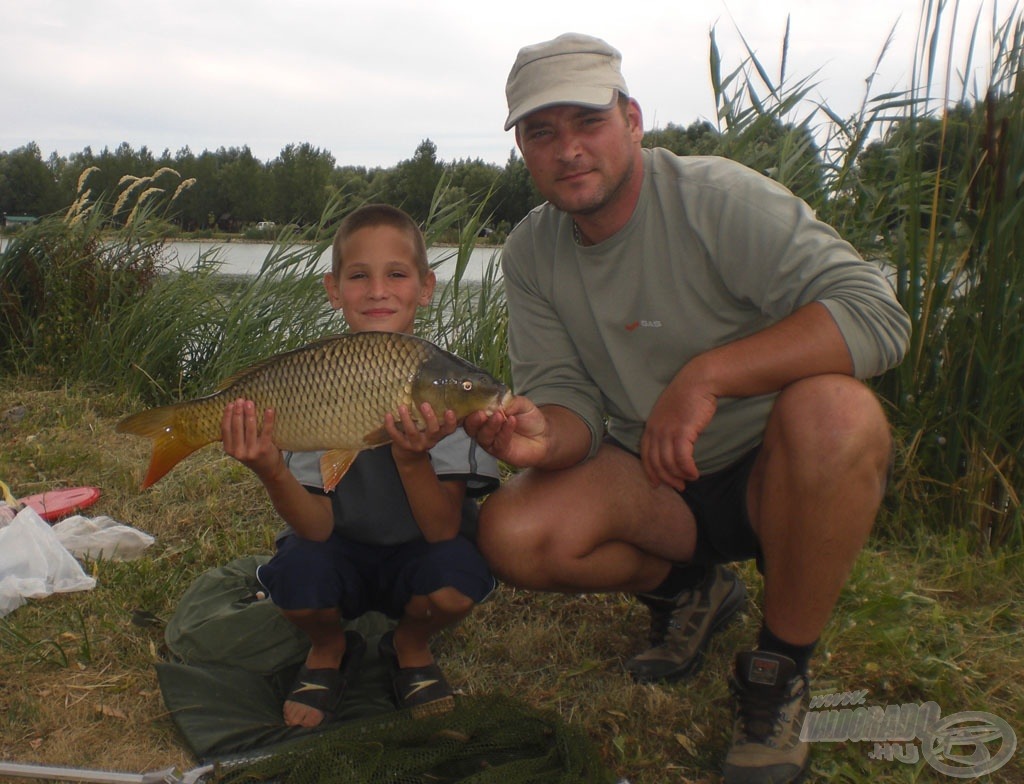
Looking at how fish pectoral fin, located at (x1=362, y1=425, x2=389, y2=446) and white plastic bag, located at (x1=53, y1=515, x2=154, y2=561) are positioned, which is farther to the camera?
white plastic bag, located at (x1=53, y1=515, x2=154, y2=561)

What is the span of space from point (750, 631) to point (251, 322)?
3.66 metres

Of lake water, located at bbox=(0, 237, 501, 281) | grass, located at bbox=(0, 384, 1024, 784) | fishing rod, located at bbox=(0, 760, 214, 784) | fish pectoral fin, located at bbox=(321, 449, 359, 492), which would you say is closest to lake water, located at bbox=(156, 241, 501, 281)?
lake water, located at bbox=(0, 237, 501, 281)

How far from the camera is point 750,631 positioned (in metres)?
2.28

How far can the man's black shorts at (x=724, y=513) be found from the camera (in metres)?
2.06

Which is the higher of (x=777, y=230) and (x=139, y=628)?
(x=777, y=230)

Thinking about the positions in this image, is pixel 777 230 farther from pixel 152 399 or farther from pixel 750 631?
pixel 152 399

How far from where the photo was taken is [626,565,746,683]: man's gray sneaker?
2113 mm

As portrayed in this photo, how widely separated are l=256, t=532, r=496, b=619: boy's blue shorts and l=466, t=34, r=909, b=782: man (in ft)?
0.33

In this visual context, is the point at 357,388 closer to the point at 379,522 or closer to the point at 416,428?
the point at 416,428

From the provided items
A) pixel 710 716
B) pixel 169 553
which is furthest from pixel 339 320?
pixel 710 716

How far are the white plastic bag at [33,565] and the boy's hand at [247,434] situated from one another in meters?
0.99

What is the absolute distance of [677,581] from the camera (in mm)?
2227

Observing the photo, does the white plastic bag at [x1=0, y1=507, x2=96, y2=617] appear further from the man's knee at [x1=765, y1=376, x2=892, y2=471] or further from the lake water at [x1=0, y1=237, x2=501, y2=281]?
the lake water at [x1=0, y1=237, x2=501, y2=281]

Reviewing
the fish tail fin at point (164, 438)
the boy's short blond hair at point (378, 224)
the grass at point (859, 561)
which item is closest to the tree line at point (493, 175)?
the grass at point (859, 561)
